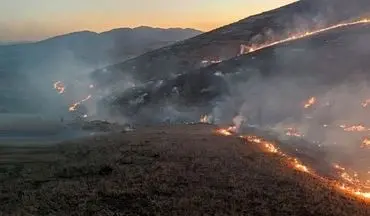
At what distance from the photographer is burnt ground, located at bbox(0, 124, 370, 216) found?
1321 inches

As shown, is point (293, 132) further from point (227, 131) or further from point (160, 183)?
point (160, 183)

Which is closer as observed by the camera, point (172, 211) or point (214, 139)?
point (172, 211)

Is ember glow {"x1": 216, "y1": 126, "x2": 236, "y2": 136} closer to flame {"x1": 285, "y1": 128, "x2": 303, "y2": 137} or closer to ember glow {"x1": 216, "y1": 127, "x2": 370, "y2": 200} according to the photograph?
flame {"x1": 285, "y1": 128, "x2": 303, "y2": 137}

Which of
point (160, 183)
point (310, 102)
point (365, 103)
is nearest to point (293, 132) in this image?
point (365, 103)

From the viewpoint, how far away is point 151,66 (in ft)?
636

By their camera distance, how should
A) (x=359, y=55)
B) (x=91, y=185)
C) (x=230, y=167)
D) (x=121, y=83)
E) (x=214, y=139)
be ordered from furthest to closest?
1. (x=121, y=83)
2. (x=359, y=55)
3. (x=214, y=139)
4. (x=230, y=167)
5. (x=91, y=185)

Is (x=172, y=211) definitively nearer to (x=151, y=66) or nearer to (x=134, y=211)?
(x=134, y=211)

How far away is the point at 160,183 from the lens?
3991 centimetres

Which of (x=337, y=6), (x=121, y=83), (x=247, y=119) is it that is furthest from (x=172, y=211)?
(x=337, y=6)

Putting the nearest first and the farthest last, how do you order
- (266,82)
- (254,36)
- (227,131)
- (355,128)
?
(355,128) < (227,131) < (266,82) < (254,36)

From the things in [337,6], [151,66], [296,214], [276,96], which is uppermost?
[337,6]

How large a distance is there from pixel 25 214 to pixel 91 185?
8255mm

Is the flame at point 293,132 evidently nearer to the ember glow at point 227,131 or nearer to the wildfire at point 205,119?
the ember glow at point 227,131

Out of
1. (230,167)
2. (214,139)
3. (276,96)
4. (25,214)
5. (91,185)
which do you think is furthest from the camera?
(276,96)
